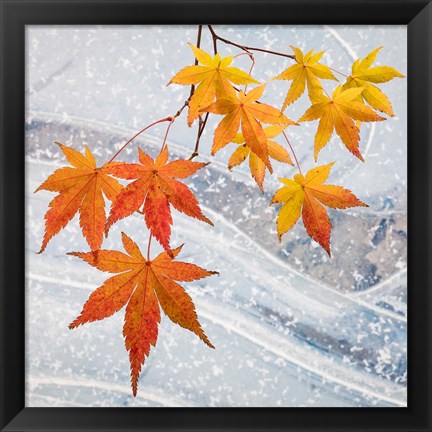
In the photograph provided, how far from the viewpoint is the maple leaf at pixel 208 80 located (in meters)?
0.55

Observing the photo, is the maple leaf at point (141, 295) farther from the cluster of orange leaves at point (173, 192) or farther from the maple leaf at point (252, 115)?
the maple leaf at point (252, 115)

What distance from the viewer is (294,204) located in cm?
65

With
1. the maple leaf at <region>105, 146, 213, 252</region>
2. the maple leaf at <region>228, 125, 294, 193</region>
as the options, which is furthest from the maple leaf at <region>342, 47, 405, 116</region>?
the maple leaf at <region>105, 146, 213, 252</region>

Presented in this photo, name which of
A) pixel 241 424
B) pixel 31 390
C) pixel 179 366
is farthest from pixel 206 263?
pixel 31 390

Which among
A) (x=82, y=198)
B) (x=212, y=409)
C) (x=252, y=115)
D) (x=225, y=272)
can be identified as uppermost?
(x=252, y=115)

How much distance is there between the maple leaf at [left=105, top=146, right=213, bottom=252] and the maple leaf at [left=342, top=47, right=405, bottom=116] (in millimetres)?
311

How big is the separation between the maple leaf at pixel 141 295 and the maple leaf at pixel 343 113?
258 mm

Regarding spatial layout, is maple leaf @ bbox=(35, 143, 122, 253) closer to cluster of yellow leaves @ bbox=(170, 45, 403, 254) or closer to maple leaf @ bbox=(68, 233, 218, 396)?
maple leaf @ bbox=(68, 233, 218, 396)

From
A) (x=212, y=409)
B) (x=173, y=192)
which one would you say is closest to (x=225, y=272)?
(x=212, y=409)

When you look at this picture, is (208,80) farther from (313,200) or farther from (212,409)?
(212,409)

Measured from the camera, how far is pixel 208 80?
0.56 metres

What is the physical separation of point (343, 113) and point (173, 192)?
0.27 m

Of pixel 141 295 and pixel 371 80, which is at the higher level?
pixel 371 80
